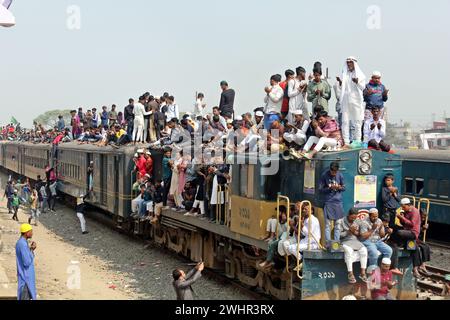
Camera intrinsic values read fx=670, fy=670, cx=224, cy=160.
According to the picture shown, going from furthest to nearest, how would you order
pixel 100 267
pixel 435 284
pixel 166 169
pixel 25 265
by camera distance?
pixel 166 169 → pixel 100 267 → pixel 435 284 → pixel 25 265

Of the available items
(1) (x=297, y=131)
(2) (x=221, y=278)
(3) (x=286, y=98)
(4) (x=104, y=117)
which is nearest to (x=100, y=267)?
(2) (x=221, y=278)

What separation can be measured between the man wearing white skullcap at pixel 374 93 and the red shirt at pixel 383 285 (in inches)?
139

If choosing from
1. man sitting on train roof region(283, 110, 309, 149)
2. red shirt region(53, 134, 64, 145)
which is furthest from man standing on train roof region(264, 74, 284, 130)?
red shirt region(53, 134, 64, 145)

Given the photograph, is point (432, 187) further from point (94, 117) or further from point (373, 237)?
point (94, 117)

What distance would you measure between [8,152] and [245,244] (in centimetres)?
3909

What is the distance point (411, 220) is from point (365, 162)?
1.21 meters

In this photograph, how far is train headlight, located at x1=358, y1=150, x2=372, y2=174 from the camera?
10.9m

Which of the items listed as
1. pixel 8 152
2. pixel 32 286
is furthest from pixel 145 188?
pixel 8 152

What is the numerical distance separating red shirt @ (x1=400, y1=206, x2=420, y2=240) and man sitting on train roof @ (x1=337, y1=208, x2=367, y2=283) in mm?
955

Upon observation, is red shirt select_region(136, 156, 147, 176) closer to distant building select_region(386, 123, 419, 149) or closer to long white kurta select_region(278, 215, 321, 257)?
long white kurta select_region(278, 215, 321, 257)

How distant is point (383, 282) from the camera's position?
409 inches

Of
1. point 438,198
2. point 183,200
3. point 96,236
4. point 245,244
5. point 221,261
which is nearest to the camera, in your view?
point 245,244

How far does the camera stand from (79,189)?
1043 inches
